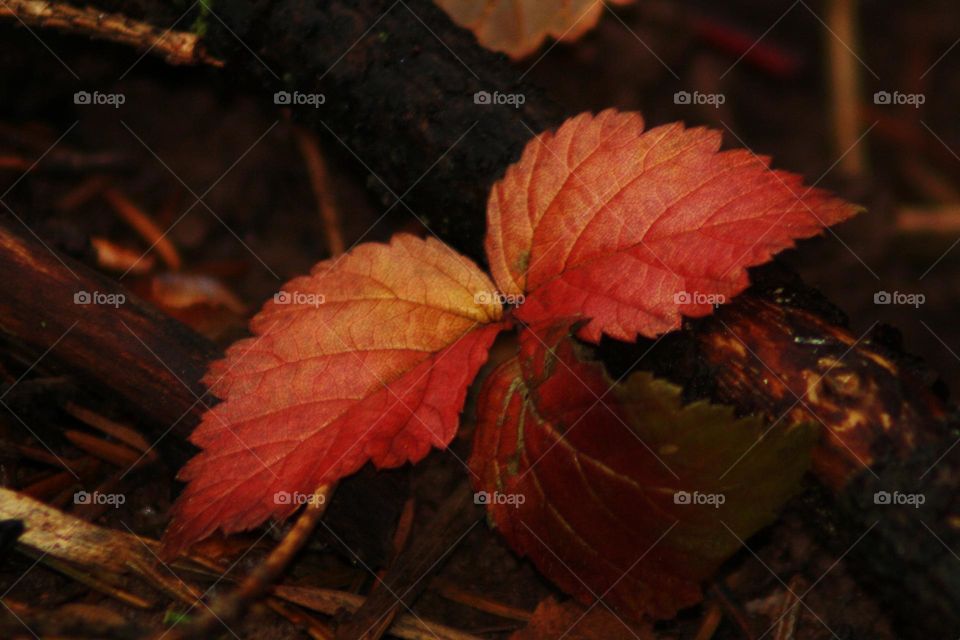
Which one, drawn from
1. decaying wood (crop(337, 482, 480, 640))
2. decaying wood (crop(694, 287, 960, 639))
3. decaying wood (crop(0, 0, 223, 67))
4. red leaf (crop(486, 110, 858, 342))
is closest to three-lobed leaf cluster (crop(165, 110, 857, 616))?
red leaf (crop(486, 110, 858, 342))

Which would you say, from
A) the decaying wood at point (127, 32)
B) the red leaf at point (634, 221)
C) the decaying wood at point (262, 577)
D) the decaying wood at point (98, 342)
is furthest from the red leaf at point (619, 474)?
the decaying wood at point (127, 32)

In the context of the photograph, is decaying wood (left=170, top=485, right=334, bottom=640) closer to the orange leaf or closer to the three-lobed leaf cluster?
the three-lobed leaf cluster

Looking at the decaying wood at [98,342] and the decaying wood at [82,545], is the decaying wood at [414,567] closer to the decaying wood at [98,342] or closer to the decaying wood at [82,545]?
the decaying wood at [82,545]

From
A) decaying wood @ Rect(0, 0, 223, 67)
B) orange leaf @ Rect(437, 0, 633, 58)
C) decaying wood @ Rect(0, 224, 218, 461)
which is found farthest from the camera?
orange leaf @ Rect(437, 0, 633, 58)

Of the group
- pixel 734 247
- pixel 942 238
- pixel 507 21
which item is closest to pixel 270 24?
pixel 507 21

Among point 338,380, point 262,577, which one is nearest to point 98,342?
point 338,380

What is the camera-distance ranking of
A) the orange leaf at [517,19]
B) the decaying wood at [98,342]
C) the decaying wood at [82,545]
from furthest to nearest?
the orange leaf at [517,19], the decaying wood at [98,342], the decaying wood at [82,545]

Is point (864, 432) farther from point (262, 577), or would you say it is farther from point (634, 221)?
point (262, 577)
